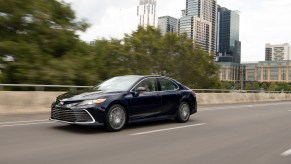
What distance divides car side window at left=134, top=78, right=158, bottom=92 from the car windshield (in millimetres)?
184

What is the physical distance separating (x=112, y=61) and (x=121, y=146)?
23.3 metres

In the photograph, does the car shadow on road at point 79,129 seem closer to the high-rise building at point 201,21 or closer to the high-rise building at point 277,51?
the high-rise building at point 201,21

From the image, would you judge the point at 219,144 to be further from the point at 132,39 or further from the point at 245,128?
the point at 132,39

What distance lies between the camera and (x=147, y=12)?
48.8 meters

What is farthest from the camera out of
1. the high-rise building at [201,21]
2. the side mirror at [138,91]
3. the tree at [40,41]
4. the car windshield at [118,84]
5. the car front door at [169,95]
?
the high-rise building at [201,21]

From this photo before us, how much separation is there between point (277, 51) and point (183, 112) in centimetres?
16052

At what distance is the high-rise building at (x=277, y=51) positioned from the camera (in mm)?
155163

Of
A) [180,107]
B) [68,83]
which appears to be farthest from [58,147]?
[68,83]

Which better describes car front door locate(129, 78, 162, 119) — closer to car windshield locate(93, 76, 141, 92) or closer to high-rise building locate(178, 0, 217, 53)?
car windshield locate(93, 76, 141, 92)

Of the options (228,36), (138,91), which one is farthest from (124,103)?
(228,36)

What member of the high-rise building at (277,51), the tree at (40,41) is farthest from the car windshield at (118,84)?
the high-rise building at (277,51)

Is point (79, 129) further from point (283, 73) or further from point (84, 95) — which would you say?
point (283, 73)

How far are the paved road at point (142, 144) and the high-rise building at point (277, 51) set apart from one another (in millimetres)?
152112

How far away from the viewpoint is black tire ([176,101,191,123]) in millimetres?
11577
